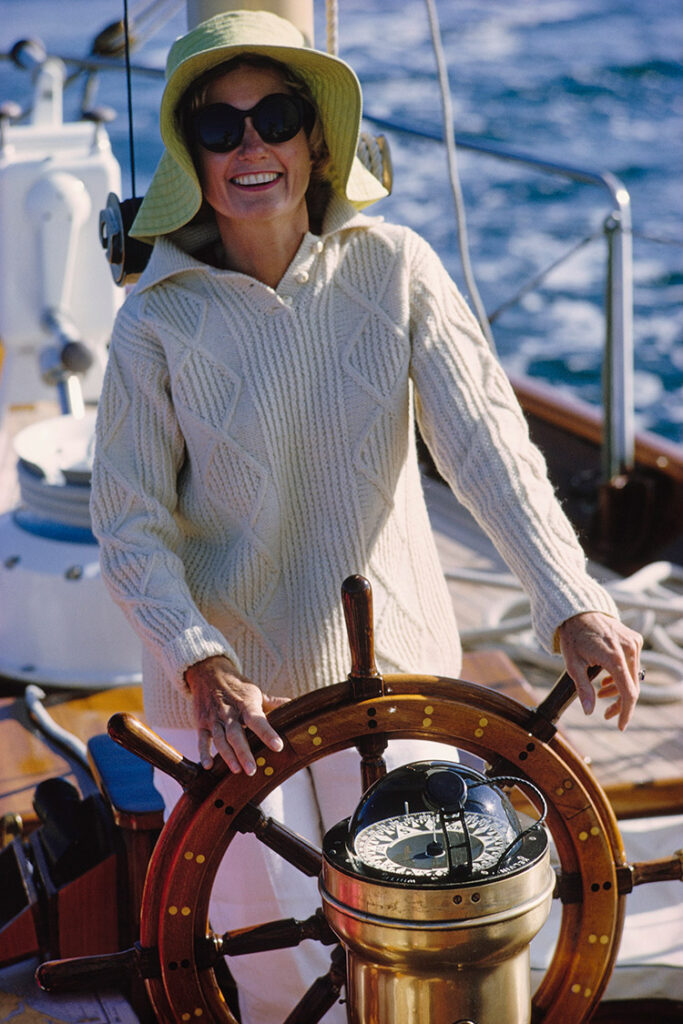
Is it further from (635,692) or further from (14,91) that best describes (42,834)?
(14,91)

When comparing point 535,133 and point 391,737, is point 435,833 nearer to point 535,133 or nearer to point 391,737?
point 391,737

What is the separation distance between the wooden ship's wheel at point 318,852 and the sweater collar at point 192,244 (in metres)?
0.43

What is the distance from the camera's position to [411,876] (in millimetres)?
934

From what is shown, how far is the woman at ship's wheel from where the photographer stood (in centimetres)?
127

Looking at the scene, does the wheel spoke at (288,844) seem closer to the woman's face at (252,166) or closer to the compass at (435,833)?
the compass at (435,833)

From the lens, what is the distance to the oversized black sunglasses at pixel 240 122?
1266mm

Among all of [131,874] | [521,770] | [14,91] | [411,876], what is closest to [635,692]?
[521,770]

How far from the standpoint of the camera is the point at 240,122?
1266 mm

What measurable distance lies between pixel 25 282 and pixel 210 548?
1679 millimetres

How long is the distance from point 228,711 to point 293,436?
331 mm

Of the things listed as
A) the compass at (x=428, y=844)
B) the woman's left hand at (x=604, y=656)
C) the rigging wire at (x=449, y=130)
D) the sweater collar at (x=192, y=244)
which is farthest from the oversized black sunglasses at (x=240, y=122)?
the rigging wire at (x=449, y=130)

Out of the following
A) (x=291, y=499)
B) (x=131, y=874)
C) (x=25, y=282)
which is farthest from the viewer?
(x=25, y=282)

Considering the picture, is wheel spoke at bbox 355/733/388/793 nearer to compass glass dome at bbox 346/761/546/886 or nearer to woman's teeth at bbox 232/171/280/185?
compass glass dome at bbox 346/761/546/886

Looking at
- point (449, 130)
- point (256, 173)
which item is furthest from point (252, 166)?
point (449, 130)
